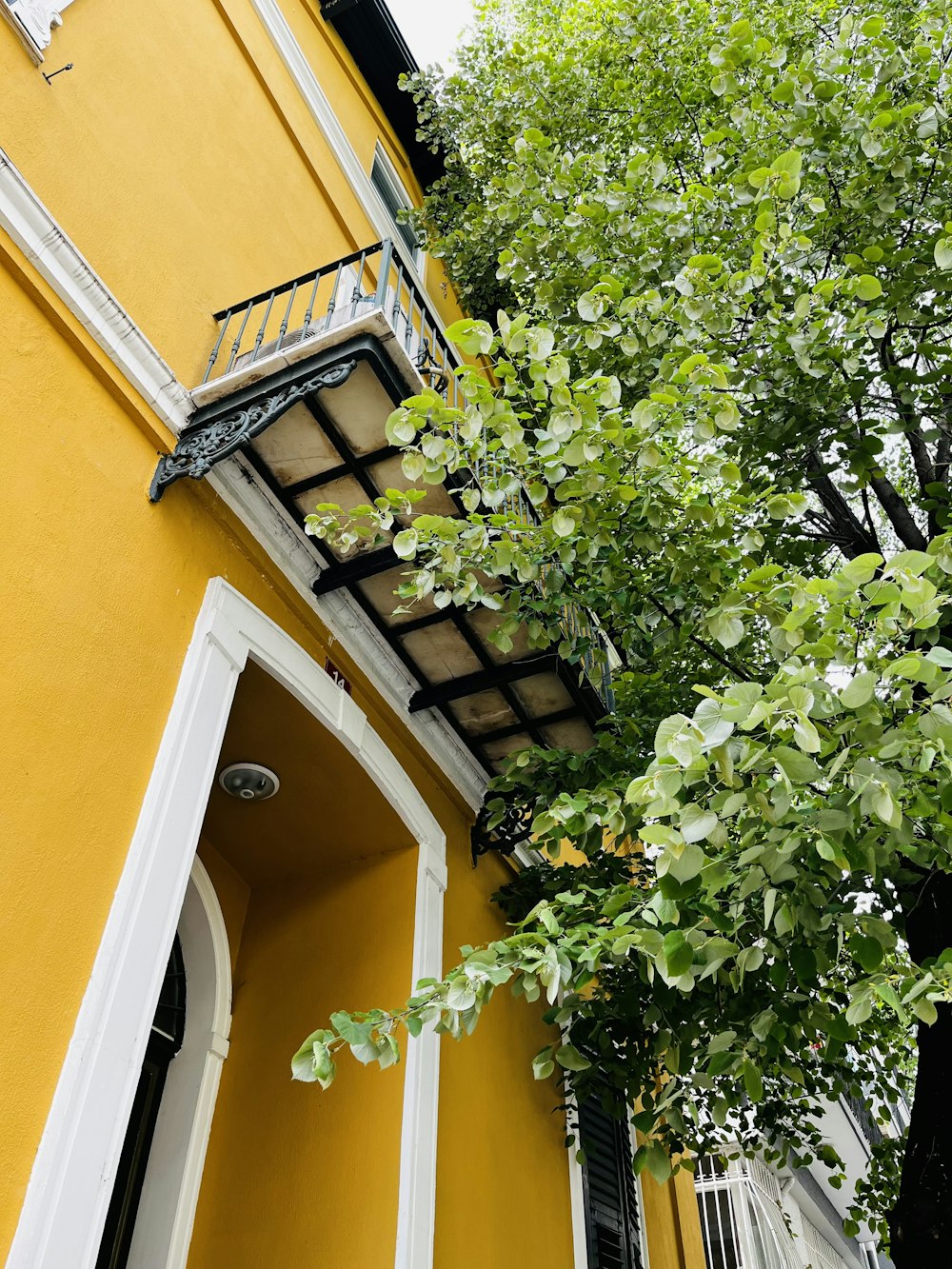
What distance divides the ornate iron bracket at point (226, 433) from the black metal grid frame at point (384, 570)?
54 mm

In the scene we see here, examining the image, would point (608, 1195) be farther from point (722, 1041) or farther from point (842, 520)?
point (842, 520)

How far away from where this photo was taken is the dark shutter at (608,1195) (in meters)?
7.02

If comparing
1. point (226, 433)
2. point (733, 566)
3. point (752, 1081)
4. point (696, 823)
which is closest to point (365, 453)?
point (226, 433)

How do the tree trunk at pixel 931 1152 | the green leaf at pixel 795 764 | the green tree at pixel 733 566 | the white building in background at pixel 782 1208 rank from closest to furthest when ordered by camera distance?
the green leaf at pixel 795 764, the green tree at pixel 733 566, the tree trunk at pixel 931 1152, the white building in background at pixel 782 1208

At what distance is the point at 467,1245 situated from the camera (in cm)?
501

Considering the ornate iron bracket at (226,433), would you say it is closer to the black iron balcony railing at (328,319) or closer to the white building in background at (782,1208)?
the black iron balcony railing at (328,319)

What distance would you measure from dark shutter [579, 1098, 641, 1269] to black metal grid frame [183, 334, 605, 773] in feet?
10.1

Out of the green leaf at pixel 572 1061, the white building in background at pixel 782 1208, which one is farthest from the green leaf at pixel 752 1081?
the white building in background at pixel 782 1208

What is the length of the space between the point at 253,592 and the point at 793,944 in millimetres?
2922

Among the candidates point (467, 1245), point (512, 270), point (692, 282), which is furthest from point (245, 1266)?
point (512, 270)

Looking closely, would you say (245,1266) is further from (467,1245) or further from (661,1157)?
(661,1157)

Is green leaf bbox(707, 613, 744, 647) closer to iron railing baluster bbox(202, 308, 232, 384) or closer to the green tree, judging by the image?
the green tree

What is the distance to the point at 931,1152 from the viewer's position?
13.5 ft

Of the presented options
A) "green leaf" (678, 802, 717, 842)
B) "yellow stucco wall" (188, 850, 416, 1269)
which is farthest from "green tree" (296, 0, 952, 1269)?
"yellow stucco wall" (188, 850, 416, 1269)
